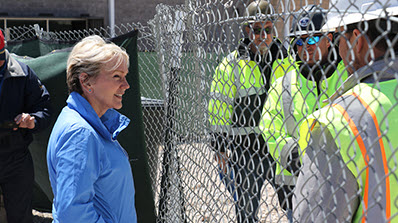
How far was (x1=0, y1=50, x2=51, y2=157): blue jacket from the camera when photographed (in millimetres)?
3754

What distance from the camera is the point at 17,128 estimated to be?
149 inches

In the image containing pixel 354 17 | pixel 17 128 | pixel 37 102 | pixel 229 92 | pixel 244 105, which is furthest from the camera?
pixel 37 102

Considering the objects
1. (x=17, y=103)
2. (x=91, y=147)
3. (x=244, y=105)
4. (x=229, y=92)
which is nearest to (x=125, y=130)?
(x=17, y=103)

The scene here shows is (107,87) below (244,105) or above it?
above

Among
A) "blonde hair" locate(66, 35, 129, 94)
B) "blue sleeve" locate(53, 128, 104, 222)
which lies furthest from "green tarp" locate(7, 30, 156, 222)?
"blue sleeve" locate(53, 128, 104, 222)

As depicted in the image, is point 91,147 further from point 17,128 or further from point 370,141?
point 17,128

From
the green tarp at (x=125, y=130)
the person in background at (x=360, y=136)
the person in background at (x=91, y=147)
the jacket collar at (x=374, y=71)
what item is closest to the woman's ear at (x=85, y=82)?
the person in background at (x=91, y=147)

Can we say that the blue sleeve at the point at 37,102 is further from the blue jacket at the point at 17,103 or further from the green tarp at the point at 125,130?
the green tarp at the point at 125,130

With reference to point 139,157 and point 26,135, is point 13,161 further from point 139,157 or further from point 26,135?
point 139,157

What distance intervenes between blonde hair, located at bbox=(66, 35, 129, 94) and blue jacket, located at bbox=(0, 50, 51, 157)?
1697 mm

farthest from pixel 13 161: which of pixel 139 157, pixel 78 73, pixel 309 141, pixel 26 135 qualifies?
pixel 309 141

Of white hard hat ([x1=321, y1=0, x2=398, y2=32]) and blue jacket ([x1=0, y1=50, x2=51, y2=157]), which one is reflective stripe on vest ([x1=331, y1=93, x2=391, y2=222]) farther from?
blue jacket ([x1=0, y1=50, x2=51, y2=157])

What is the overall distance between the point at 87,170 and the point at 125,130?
76.7 inches

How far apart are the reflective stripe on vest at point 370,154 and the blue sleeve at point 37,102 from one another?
9.75 feet
